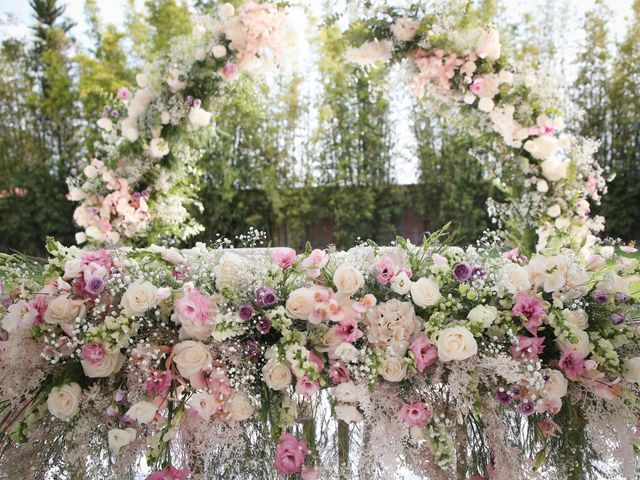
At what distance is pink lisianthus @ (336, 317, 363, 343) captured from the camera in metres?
1.25

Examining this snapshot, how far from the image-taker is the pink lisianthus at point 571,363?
125 centimetres

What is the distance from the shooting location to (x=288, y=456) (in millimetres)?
1251

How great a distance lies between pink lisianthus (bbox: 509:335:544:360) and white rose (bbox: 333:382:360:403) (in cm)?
35

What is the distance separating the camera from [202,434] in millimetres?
1282

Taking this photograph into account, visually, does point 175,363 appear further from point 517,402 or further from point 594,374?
point 594,374

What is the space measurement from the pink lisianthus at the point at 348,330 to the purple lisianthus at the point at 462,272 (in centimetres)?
24

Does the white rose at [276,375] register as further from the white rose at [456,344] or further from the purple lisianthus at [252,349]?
the white rose at [456,344]

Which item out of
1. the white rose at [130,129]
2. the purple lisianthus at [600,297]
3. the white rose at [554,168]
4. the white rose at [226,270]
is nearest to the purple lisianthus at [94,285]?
the white rose at [226,270]

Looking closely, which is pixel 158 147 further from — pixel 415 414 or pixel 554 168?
pixel 415 414

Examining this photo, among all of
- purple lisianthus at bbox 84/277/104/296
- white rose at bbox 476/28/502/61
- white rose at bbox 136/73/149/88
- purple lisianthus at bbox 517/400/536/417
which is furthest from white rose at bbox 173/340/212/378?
white rose at bbox 136/73/149/88

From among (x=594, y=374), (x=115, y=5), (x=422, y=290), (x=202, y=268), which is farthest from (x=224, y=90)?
(x=115, y=5)

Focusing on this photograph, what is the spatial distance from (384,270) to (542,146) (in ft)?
Result: 7.14

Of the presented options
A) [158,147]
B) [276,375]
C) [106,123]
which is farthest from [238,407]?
[106,123]

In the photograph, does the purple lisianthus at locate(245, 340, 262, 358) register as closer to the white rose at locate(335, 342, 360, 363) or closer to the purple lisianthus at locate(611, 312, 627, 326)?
the white rose at locate(335, 342, 360, 363)
